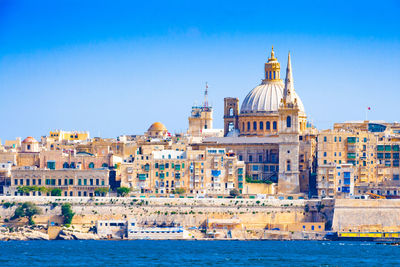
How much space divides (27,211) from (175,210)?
12.0 meters

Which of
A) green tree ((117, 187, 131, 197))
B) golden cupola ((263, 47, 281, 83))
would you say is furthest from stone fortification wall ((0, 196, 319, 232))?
golden cupola ((263, 47, 281, 83))

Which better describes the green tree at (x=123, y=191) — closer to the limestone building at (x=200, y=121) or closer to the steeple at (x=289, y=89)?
the steeple at (x=289, y=89)

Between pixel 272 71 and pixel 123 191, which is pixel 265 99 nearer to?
pixel 272 71

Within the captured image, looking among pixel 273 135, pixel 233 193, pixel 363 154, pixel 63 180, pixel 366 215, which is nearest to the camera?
pixel 366 215

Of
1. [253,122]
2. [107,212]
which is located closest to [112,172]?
[107,212]

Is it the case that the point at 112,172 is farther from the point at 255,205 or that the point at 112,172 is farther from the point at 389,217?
the point at 389,217

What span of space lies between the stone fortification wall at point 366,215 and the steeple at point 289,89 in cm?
1282

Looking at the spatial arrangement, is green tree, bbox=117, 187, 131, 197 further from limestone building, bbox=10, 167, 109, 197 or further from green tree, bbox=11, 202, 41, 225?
green tree, bbox=11, 202, 41, 225

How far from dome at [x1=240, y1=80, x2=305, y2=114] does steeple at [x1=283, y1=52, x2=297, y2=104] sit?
6015mm

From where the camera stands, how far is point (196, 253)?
92.4 m

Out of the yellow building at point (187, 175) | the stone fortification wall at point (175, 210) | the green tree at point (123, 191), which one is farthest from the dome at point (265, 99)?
the green tree at point (123, 191)

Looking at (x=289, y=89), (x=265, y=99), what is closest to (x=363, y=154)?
(x=289, y=89)

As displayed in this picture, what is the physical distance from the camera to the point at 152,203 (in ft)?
353

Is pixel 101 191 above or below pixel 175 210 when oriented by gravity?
above
